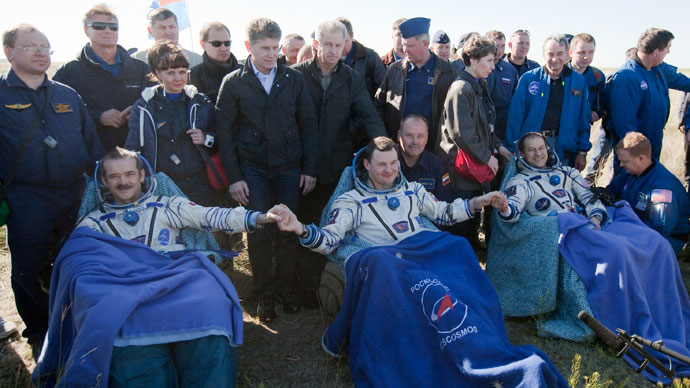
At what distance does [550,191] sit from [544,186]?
2.9 inches

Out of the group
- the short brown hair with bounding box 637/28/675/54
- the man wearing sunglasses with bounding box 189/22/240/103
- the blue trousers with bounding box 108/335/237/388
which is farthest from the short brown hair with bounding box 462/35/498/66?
the blue trousers with bounding box 108/335/237/388

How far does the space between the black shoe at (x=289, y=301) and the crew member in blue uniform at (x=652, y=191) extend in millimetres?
3551

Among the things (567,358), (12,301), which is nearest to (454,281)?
(567,358)

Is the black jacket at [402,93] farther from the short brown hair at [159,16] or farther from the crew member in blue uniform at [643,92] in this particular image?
the short brown hair at [159,16]

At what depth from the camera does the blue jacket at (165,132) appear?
4.40 metres

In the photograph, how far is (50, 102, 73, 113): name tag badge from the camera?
419cm

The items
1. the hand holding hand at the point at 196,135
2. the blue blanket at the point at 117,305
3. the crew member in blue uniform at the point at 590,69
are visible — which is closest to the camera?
the blue blanket at the point at 117,305

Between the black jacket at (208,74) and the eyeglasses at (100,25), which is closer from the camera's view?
the eyeglasses at (100,25)

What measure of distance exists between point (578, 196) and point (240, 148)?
10.8 ft

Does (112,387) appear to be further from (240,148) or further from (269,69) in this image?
(269,69)

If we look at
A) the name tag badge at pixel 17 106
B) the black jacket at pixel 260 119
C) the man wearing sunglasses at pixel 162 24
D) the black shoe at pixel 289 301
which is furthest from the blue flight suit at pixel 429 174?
the name tag badge at pixel 17 106

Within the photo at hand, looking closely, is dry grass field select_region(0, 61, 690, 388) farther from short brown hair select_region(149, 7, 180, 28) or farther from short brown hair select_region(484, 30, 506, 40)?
short brown hair select_region(484, 30, 506, 40)

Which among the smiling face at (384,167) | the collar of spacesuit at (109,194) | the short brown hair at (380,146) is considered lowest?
the collar of spacesuit at (109,194)

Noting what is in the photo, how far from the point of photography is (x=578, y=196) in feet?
16.5
